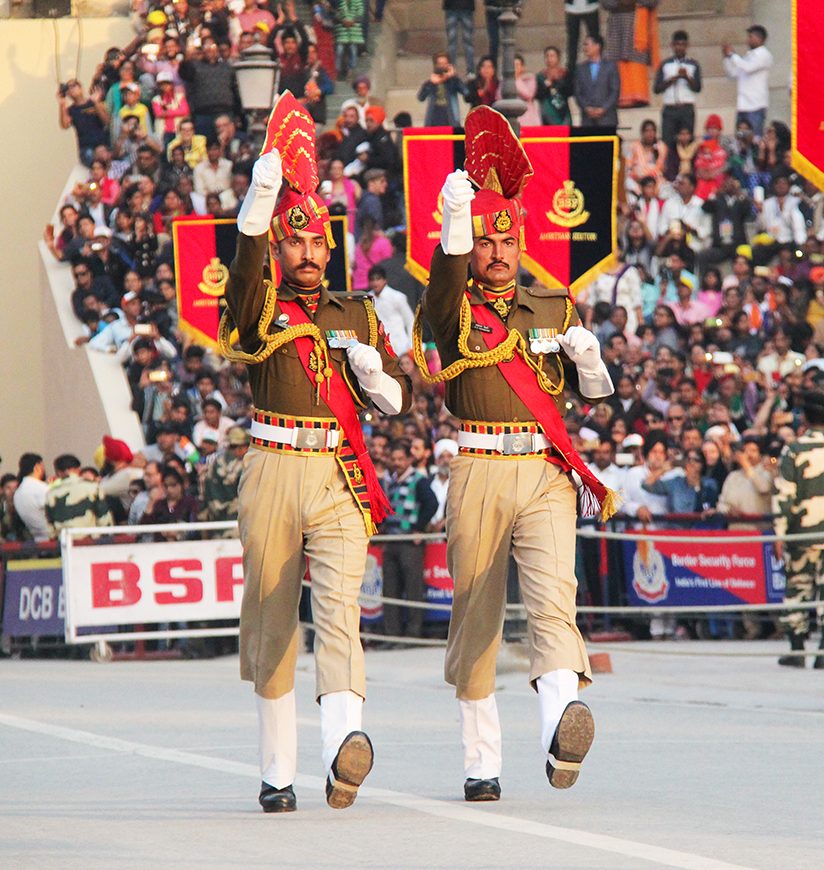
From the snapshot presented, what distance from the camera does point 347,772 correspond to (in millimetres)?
7582

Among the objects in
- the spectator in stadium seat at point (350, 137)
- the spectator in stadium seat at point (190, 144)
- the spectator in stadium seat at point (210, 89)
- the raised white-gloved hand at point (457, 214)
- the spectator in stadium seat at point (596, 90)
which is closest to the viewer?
the raised white-gloved hand at point (457, 214)

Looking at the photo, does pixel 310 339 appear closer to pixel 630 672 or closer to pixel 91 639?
pixel 630 672

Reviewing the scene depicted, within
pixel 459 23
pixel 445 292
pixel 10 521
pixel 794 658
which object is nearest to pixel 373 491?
pixel 445 292

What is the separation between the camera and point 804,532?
49.7ft

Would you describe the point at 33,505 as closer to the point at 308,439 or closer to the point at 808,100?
the point at 808,100

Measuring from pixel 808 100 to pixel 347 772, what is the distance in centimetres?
844

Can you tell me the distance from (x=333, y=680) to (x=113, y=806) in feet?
3.99

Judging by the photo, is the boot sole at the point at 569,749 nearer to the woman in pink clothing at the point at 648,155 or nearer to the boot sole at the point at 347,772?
the boot sole at the point at 347,772

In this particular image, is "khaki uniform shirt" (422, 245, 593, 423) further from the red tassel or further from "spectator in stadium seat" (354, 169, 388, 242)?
"spectator in stadium seat" (354, 169, 388, 242)

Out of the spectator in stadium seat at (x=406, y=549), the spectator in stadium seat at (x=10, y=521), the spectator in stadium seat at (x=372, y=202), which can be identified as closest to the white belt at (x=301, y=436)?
the spectator in stadium seat at (x=406, y=549)

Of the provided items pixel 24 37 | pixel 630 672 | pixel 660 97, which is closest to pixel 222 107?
pixel 660 97

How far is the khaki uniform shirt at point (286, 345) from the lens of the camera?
8.10 meters

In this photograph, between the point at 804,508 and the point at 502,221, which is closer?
the point at 502,221

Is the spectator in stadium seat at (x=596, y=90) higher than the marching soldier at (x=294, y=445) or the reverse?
higher
